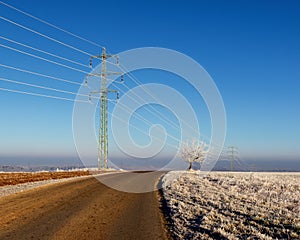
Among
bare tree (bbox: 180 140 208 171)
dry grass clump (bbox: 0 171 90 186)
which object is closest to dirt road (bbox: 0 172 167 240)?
dry grass clump (bbox: 0 171 90 186)

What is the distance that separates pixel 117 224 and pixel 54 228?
2.00 meters

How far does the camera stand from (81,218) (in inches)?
489

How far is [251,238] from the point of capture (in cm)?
928

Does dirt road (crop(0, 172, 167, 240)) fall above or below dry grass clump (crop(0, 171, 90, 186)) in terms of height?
below

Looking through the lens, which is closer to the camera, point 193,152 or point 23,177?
point 23,177

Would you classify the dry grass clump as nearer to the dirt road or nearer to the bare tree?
the dirt road

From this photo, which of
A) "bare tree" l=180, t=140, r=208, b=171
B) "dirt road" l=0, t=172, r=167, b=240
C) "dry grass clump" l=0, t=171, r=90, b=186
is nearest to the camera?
"dirt road" l=0, t=172, r=167, b=240

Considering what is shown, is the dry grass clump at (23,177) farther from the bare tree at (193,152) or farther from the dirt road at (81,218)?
the bare tree at (193,152)

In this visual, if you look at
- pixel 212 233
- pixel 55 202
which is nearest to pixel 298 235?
pixel 212 233

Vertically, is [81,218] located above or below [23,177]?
below

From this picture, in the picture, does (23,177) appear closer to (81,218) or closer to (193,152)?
(81,218)

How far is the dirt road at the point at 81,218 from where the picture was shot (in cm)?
997

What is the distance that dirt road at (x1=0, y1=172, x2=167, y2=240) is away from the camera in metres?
9.97

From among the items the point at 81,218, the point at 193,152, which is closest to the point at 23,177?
the point at 81,218
